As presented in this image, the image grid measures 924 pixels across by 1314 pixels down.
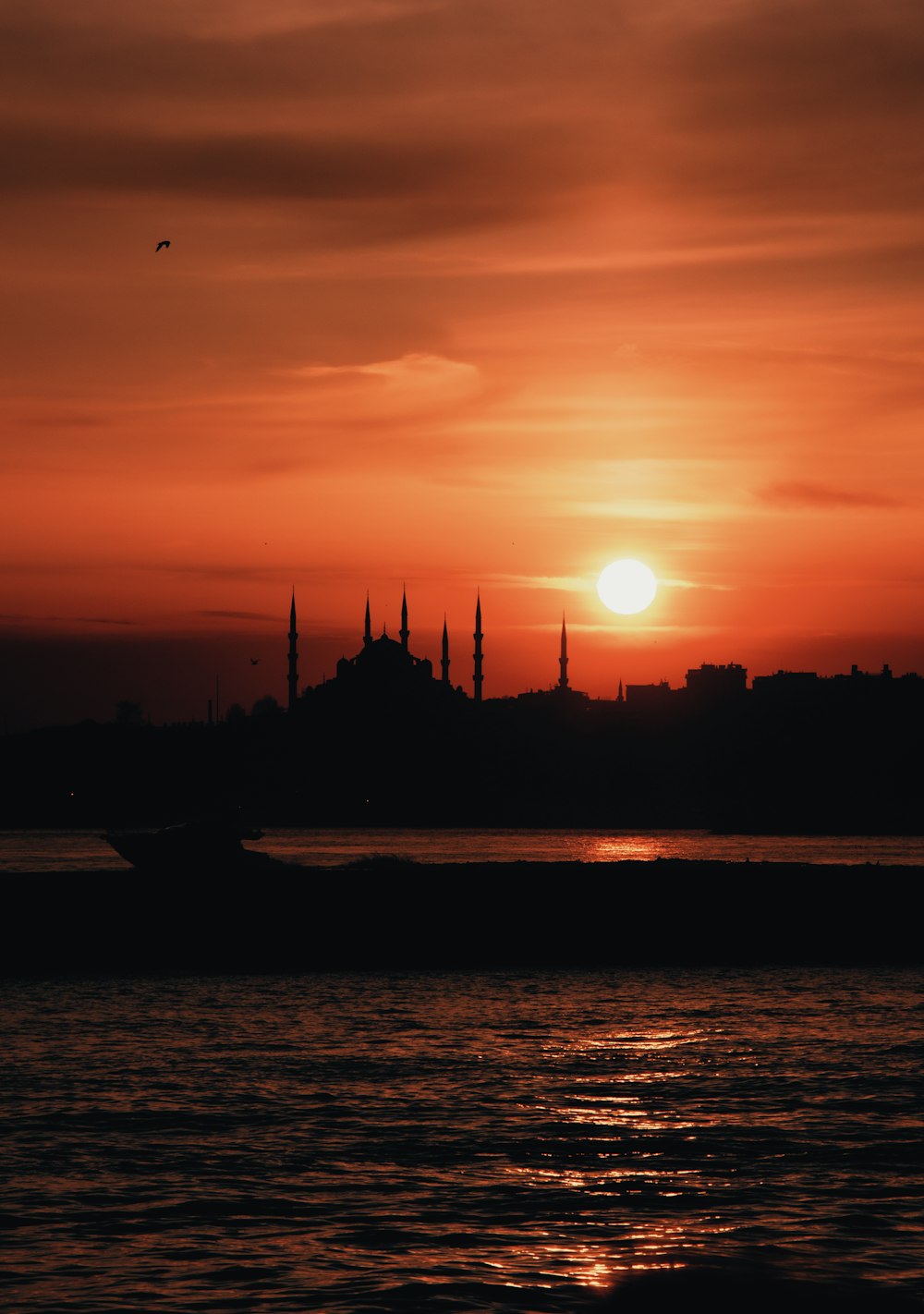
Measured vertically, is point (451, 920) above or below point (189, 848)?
below

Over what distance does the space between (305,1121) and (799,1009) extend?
19.6 m

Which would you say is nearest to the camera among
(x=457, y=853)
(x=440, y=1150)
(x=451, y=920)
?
(x=440, y=1150)

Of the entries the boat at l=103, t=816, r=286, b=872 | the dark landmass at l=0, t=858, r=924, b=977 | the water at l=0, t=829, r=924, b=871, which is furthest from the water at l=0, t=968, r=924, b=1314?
the water at l=0, t=829, r=924, b=871

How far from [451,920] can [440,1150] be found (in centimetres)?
3998

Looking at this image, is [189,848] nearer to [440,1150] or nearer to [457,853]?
[440,1150]

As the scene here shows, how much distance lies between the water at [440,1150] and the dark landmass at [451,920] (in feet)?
48.6

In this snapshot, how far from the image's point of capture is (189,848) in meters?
73.9

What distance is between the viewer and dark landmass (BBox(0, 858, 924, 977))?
58.2 metres

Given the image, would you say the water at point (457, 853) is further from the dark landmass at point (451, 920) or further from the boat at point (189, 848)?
the dark landmass at point (451, 920)

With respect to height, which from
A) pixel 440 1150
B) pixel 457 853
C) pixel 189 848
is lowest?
pixel 457 853

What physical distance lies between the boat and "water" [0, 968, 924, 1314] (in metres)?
29.1

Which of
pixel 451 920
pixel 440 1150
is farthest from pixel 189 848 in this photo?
pixel 440 1150

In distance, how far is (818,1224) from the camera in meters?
19.3

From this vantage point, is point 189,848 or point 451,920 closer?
→ point 451,920
